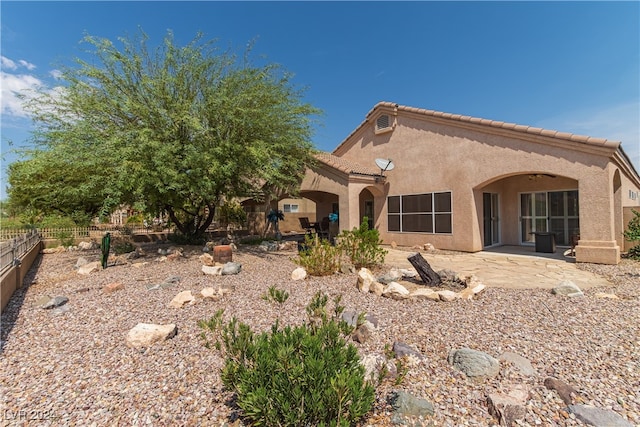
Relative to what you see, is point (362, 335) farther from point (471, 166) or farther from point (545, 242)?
point (545, 242)

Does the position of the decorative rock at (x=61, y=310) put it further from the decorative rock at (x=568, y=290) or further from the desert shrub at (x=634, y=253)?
the desert shrub at (x=634, y=253)

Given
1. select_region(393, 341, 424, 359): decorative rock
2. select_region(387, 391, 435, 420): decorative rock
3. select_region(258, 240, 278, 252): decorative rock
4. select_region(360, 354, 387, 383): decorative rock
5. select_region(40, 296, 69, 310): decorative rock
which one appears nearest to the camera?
select_region(387, 391, 435, 420): decorative rock

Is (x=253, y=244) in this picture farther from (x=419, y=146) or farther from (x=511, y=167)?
(x=511, y=167)

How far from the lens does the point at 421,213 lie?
13258 mm

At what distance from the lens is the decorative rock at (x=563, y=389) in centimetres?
275

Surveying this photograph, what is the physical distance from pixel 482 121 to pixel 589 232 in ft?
16.6

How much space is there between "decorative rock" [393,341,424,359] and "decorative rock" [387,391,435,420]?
2.54ft

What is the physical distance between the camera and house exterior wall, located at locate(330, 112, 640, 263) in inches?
353

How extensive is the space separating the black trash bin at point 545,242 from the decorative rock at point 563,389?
10.3m

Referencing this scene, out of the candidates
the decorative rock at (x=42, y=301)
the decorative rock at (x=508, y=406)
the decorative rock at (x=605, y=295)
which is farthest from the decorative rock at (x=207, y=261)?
the decorative rock at (x=605, y=295)

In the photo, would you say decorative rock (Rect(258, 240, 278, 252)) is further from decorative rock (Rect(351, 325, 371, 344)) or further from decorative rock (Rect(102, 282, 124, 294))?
decorative rock (Rect(351, 325, 371, 344))

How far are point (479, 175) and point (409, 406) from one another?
10.7 meters

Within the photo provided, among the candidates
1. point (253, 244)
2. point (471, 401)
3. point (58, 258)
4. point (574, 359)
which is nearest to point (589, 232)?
point (574, 359)

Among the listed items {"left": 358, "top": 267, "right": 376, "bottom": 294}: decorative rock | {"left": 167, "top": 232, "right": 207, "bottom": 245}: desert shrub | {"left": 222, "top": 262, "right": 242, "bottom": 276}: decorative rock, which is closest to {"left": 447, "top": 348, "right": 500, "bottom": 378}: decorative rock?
{"left": 358, "top": 267, "right": 376, "bottom": 294}: decorative rock
